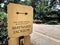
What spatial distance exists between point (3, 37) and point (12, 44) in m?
1.20

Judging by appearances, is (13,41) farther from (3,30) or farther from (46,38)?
(46,38)

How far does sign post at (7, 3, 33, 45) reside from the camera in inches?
67.8

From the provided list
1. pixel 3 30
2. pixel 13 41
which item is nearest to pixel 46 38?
pixel 3 30

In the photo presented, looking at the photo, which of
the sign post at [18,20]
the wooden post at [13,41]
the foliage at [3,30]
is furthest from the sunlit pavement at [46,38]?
the wooden post at [13,41]

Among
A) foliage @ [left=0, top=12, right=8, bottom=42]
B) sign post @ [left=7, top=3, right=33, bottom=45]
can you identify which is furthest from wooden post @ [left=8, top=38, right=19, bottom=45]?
foliage @ [left=0, top=12, right=8, bottom=42]

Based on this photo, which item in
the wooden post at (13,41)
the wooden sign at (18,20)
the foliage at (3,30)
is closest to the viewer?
the wooden sign at (18,20)

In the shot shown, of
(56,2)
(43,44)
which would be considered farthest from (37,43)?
(56,2)

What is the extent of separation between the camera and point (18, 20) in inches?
72.3

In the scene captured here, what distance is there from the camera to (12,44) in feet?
6.19

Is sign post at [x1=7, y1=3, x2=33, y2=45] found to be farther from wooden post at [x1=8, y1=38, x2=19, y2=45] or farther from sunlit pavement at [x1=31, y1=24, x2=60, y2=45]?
sunlit pavement at [x1=31, y1=24, x2=60, y2=45]

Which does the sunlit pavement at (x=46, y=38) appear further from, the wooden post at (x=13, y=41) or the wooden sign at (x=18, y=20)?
the wooden post at (x=13, y=41)

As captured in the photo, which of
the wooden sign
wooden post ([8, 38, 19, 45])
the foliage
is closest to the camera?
the wooden sign

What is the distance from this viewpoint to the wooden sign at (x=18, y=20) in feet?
5.65

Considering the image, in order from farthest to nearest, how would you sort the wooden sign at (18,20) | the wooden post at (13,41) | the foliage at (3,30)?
the foliage at (3,30)
the wooden post at (13,41)
the wooden sign at (18,20)
